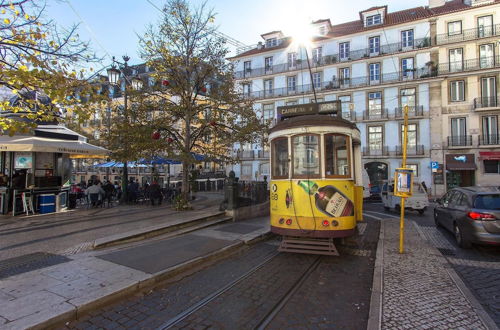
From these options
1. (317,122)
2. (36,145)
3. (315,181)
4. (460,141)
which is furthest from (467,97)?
(36,145)

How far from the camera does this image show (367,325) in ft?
11.8

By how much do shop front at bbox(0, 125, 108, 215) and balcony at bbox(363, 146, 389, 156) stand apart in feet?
93.1

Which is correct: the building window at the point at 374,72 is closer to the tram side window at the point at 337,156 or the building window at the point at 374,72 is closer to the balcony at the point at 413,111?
the balcony at the point at 413,111

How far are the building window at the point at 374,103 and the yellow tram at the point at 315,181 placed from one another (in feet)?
92.9

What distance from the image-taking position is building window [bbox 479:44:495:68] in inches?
1112

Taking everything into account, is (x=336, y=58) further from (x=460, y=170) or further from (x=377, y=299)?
(x=377, y=299)

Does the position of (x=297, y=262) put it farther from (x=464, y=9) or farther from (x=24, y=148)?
(x=464, y=9)

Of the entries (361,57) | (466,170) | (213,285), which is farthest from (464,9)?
(213,285)

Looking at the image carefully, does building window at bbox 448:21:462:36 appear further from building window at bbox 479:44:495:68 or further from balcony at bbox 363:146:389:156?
balcony at bbox 363:146:389:156

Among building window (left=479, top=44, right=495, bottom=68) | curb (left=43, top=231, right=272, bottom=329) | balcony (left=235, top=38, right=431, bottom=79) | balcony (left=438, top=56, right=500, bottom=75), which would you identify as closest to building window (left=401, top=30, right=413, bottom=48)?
balcony (left=235, top=38, right=431, bottom=79)

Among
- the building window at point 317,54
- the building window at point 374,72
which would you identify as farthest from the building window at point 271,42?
the building window at point 374,72

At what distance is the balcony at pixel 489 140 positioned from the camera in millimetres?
27609

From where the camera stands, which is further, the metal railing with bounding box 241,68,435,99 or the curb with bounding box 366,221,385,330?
the metal railing with bounding box 241,68,435,99

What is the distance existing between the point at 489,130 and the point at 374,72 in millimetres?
12725
